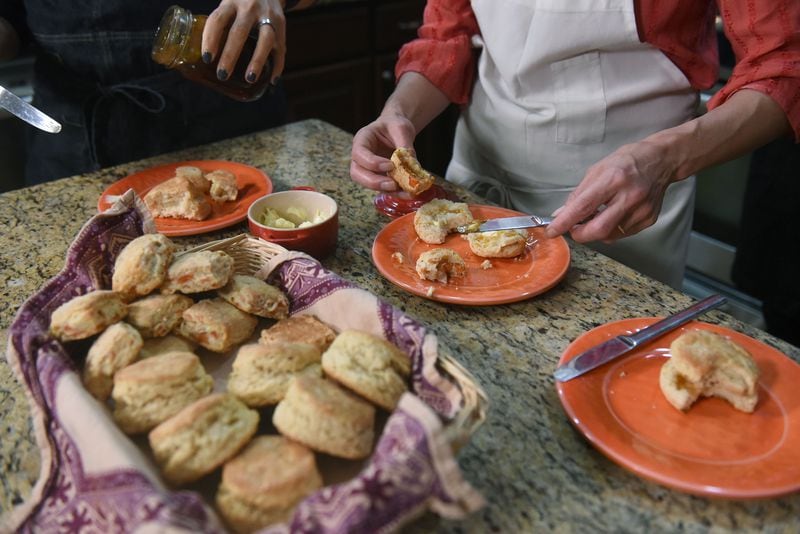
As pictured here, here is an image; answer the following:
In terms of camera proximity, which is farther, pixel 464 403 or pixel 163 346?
pixel 163 346

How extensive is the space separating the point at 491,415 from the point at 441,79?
900 mm

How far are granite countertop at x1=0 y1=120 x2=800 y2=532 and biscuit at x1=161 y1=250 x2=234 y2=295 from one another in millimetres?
233

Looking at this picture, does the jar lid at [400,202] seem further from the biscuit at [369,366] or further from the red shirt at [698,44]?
the biscuit at [369,366]

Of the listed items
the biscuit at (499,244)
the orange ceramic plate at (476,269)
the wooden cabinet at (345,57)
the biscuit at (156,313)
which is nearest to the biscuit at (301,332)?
the biscuit at (156,313)

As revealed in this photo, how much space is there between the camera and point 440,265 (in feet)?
3.37

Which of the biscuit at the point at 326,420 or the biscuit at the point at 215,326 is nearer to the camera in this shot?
the biscuit at the point at 326,420

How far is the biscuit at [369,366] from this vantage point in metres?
0.66

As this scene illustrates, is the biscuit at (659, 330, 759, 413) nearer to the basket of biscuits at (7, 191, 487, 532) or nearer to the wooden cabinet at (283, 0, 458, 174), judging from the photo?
the basket of biscuits at (7, 191, 487, 532)

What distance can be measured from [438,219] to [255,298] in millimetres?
427

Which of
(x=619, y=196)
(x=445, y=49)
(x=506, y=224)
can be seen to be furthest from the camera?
(x=445, y=49)

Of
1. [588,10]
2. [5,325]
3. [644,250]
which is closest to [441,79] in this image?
[588,10]

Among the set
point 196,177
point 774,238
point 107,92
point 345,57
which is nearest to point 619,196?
point 196,177

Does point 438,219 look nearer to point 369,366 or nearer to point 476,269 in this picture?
point 476,269

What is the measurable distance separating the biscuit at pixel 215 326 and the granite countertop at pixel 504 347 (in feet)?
0.70
